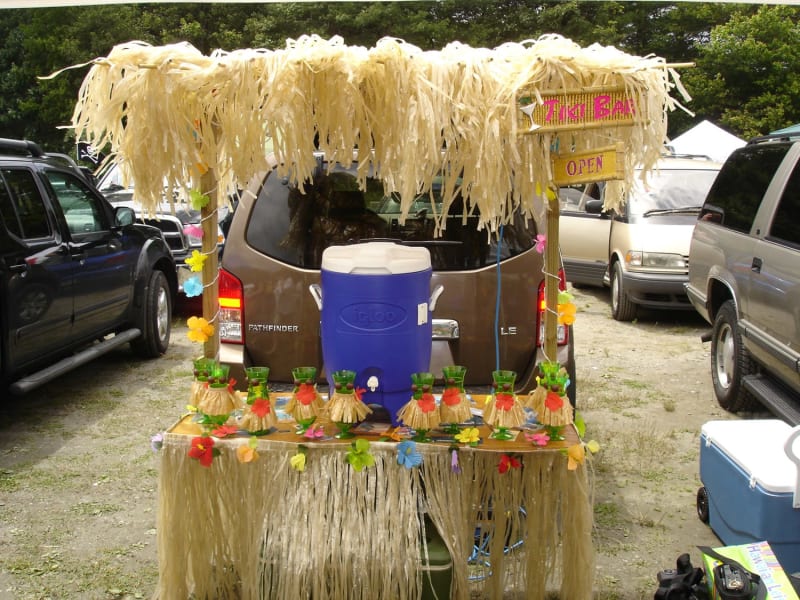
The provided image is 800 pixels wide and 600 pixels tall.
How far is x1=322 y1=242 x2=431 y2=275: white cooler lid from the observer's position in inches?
116

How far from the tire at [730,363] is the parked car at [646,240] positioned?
2.26 m

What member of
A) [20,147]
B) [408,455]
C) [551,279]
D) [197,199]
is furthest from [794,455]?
[20,147]

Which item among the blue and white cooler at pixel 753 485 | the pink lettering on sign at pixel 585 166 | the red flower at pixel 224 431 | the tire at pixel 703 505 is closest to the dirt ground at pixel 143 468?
the tire at pixel 703 505

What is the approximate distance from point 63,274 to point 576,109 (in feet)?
14.3

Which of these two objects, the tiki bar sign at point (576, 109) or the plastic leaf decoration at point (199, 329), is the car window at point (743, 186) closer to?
the tiki bar sign at point (576, 109)

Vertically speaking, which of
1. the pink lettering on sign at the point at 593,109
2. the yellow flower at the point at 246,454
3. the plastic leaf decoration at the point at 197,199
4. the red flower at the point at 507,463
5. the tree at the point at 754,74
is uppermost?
the tree at the point at 754,74

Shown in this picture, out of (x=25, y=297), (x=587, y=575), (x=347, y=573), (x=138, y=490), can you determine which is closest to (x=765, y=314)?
(x=587, y=575)

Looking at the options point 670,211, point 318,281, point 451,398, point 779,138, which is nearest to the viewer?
point 451,398

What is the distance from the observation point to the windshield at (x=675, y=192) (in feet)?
29.0

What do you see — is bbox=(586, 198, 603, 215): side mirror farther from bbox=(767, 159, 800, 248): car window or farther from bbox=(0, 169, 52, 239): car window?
bbox=(0, 169, 52, 239): car window

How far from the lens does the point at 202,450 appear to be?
9.47 ft

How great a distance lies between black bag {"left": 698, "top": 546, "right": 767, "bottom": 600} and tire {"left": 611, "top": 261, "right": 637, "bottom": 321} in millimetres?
6107

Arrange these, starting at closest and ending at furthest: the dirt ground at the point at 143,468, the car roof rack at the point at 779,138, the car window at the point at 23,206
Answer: the dirt ground at the point at 143,468
the car roof rack at the point at 779,138
the car window at the point at 23,206

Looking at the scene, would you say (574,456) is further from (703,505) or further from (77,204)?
(77,204)
